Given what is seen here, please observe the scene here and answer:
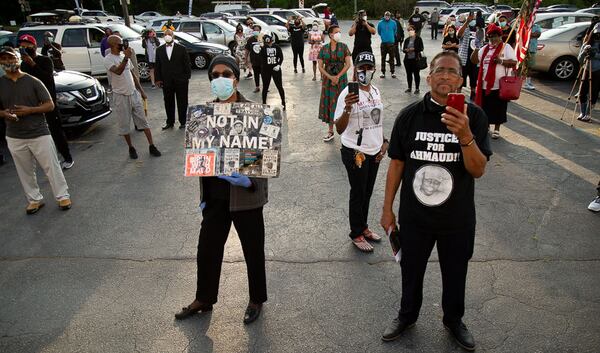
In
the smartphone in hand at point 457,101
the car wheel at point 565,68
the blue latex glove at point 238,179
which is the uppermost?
the smartphone in hand at point 457,101

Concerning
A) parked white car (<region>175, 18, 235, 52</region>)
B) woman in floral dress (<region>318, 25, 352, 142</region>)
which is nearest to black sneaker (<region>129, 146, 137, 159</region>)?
woman in floral dress (<region>318, 25, 352, 142</region>)

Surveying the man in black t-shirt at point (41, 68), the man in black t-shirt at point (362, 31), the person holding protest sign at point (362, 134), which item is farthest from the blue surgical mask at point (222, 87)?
the man in black t-shirt at point (362, 31)

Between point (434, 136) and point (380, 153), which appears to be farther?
point (380, 153)

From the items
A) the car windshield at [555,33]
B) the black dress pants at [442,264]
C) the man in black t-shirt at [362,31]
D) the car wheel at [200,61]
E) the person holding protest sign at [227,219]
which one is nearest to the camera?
the black dress pants at [442,264]

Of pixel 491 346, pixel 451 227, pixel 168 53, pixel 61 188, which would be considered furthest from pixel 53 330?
pixel 168 53

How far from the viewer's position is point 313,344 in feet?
10.8

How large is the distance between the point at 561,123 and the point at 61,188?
8.78m

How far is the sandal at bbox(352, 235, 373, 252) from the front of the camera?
4492 mm

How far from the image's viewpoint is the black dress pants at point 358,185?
429cm

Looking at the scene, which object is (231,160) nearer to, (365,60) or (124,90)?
(365,60)

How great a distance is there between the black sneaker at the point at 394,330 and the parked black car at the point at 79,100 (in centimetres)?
746

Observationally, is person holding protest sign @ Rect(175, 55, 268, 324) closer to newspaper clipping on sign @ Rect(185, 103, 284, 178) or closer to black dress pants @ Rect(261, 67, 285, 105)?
newspaper clipping on sign @ Rect(185, 103, 284, 178)

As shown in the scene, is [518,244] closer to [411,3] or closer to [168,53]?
[168,53]

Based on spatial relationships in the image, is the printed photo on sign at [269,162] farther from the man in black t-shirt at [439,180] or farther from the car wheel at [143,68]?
the car wheel at [143,68]
